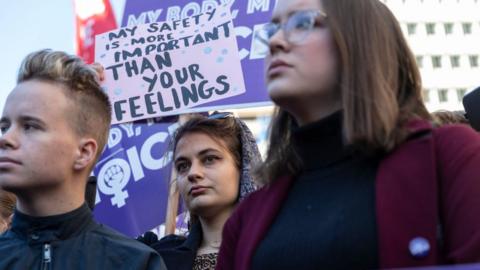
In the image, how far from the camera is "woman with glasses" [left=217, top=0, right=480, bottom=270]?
1353mm

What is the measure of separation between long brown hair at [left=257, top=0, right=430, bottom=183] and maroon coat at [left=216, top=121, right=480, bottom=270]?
0.06 metres

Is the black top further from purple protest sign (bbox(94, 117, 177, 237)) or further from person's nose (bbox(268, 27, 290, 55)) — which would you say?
purple protest sign (bbox(94, 117, 177, 237))

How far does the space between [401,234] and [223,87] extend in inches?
114

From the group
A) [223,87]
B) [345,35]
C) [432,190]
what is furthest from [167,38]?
[432,190]

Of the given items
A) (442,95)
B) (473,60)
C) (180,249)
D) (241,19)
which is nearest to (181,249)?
(180,249)

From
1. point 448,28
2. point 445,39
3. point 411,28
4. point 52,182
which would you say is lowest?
point 445,39

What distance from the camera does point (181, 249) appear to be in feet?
9.78

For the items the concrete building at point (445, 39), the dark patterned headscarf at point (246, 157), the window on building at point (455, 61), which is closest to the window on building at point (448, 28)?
the concrete building at point (445, 39)

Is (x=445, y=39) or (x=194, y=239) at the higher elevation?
(x=194, y=239)

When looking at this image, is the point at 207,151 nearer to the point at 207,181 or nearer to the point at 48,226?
the point at 207,181

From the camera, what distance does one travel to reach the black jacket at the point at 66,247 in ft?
7.37

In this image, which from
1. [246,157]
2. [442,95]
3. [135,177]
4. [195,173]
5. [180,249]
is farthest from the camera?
[442,95]

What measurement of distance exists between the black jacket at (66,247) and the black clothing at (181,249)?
1.72 ft

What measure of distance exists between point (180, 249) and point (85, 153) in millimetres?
698
